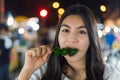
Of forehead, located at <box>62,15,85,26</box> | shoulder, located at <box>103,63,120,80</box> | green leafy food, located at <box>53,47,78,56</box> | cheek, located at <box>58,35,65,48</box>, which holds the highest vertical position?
forehead, located at <box>62,15,85,26</box>

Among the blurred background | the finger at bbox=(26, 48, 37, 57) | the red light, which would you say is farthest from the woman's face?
the red light

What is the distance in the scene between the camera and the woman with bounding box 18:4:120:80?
980mm

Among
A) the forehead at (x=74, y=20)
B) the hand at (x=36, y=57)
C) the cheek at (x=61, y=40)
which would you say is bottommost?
the hand at (x=36, y=57)

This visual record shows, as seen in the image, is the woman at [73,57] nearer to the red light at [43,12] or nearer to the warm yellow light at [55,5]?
the warm yellow light at [55,5]

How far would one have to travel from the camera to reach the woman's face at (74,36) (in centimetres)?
96

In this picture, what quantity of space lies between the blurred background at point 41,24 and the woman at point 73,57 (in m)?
0.24

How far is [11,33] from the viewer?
1666mm

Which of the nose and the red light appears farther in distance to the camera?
the red light

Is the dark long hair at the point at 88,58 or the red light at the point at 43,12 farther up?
the red light at the point at 43,12

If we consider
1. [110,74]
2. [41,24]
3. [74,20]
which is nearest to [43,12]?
[41,24]

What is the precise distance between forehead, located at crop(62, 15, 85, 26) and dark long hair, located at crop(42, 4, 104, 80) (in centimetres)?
1

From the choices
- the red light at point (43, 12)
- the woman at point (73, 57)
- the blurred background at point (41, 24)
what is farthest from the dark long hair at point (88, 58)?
the red light at point (43, 12)

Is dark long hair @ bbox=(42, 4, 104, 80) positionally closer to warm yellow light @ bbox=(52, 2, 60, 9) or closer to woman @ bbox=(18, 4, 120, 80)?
woman @ bbox=(18, 4, 120, 80)

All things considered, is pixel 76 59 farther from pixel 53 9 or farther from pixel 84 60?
pixel 53 9
